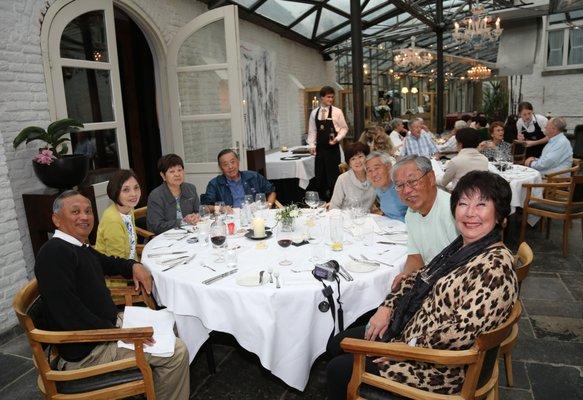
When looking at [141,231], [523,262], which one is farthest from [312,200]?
[523,262]

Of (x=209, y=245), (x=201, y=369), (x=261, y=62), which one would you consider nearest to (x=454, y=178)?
(x=209, y=245)

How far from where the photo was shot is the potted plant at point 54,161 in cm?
318

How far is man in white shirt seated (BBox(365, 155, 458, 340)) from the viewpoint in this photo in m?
2.24

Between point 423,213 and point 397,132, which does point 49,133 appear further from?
point 397,132

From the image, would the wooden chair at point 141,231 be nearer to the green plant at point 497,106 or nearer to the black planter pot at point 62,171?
the black planter pot at point 62,171

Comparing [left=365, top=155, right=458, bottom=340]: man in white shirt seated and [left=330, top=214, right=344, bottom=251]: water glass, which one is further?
[left=330, top=214, right=344, bottom=251]: water glass

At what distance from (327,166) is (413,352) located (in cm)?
519

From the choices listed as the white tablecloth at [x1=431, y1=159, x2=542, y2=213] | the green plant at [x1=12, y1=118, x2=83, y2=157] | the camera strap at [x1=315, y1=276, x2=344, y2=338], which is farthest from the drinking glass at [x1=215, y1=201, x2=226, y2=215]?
the white tablecloth at [x1=431, y1=159, x2=542, y2=213]

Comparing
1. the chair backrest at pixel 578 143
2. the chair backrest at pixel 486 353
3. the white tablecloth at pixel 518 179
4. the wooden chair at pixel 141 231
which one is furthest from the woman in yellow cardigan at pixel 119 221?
the chair backrest at pixel 578 143

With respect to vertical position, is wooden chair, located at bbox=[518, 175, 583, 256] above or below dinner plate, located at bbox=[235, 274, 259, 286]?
below

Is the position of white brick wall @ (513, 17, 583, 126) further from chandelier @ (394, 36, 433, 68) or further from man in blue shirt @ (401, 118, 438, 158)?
man in blue shirt @ (401, 118, 438, 158)

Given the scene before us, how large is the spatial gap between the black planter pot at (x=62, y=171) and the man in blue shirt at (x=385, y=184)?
2.24 m

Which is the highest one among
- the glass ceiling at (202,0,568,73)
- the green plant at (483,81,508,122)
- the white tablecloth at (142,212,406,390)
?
the glass ceiling at (202,0,568,73)

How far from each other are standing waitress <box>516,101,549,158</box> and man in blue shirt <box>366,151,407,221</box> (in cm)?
458
